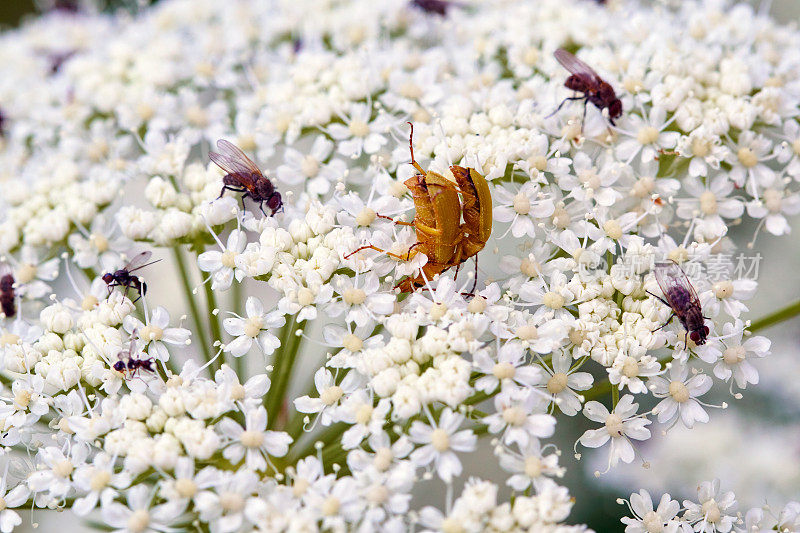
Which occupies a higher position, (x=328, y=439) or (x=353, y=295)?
(x=353, y=295)

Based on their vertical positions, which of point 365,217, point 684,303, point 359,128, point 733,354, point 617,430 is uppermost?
point 359,128

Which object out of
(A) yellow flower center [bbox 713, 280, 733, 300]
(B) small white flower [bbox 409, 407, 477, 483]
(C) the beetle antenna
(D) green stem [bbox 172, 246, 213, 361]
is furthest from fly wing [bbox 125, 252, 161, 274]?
(A) yellow flower center [bbox 713, 280, 733, 300]

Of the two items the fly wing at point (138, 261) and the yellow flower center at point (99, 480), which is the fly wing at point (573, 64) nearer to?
the fly wing at point (138, 261)

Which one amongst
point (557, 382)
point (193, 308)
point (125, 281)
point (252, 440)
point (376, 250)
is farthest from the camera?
point (193, 308)

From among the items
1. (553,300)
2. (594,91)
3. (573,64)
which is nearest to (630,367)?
(553,300)

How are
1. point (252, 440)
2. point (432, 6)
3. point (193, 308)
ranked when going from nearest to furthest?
point (252, 440) < point (193, 308) < point (432, 6)

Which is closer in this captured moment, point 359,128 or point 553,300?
point 553,300

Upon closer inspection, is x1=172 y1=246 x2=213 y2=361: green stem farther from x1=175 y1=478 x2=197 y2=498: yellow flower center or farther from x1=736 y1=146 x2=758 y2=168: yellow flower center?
x1=736 y1=146 x2=758 y2=168: yellow flower center

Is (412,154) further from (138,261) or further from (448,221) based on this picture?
(138,261)
